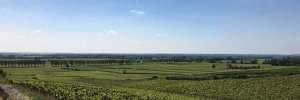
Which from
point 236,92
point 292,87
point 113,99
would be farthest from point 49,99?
point 292,87

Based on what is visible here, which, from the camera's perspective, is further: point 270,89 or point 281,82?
point 281,82

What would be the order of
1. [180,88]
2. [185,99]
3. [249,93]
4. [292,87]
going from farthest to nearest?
1. [180,88]
2. [292,87]
3. [249,93]
4. [185,99]

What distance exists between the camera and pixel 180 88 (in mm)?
59406

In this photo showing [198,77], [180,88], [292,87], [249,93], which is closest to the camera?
[249,93]

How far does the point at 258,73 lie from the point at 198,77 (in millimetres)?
19776

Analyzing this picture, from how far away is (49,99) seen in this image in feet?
129

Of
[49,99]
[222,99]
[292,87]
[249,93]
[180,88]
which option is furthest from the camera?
[180,88]

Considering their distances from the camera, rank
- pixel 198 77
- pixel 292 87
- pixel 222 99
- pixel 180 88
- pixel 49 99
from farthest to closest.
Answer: pixel 198 77, pixel 180 88, pixel 292 87, pixel 222 99, pixel 49 99

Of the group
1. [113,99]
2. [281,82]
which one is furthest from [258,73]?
[113,99]

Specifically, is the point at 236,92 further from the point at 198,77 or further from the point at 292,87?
the point at 198,77

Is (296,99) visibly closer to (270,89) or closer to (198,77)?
(270,89)

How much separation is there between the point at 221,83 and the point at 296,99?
20.3 metres

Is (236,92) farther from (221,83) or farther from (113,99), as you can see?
(113,99)

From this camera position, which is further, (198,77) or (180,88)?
(198,77)
